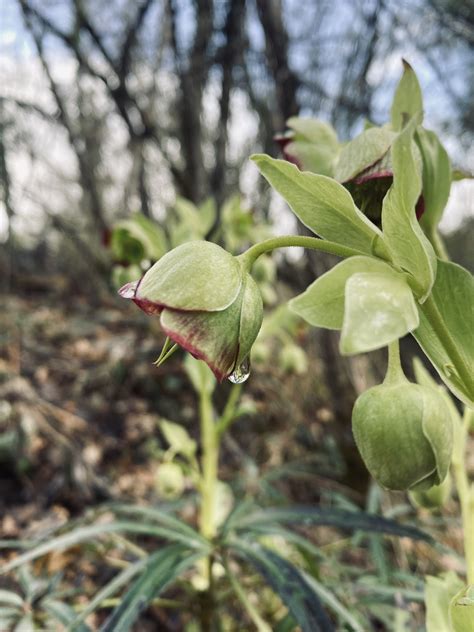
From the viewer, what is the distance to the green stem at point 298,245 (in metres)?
0.40

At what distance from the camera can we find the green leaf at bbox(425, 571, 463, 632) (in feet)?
1.62

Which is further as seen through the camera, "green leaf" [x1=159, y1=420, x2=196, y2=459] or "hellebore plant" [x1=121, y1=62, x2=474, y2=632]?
"green leaf" [x1=159, y1=420, x2=196, y2=459]

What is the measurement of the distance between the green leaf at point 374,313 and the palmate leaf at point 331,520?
397 mm

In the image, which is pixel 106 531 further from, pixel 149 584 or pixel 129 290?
pixel 129 290

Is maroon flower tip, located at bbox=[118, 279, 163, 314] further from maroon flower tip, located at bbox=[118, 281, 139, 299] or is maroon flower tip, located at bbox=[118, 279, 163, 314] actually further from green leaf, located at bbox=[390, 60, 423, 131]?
green leaf, located at bbox=[390, 60, 423, 131]

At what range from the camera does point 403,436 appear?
42 cm

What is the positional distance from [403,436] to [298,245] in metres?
0.17

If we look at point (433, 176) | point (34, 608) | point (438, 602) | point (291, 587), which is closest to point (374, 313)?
point (433, 176)

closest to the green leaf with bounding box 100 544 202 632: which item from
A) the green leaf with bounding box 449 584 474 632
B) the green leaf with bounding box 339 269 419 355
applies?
the green leaf with bounding box 449 584 474 632

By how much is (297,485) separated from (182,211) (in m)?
1.21

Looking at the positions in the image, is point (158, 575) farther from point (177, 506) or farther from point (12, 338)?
point (12, 338)

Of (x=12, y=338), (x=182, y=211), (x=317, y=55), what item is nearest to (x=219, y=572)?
(x=182, y=211)

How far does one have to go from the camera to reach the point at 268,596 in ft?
3.79

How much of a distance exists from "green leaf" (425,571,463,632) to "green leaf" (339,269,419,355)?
0.31m
